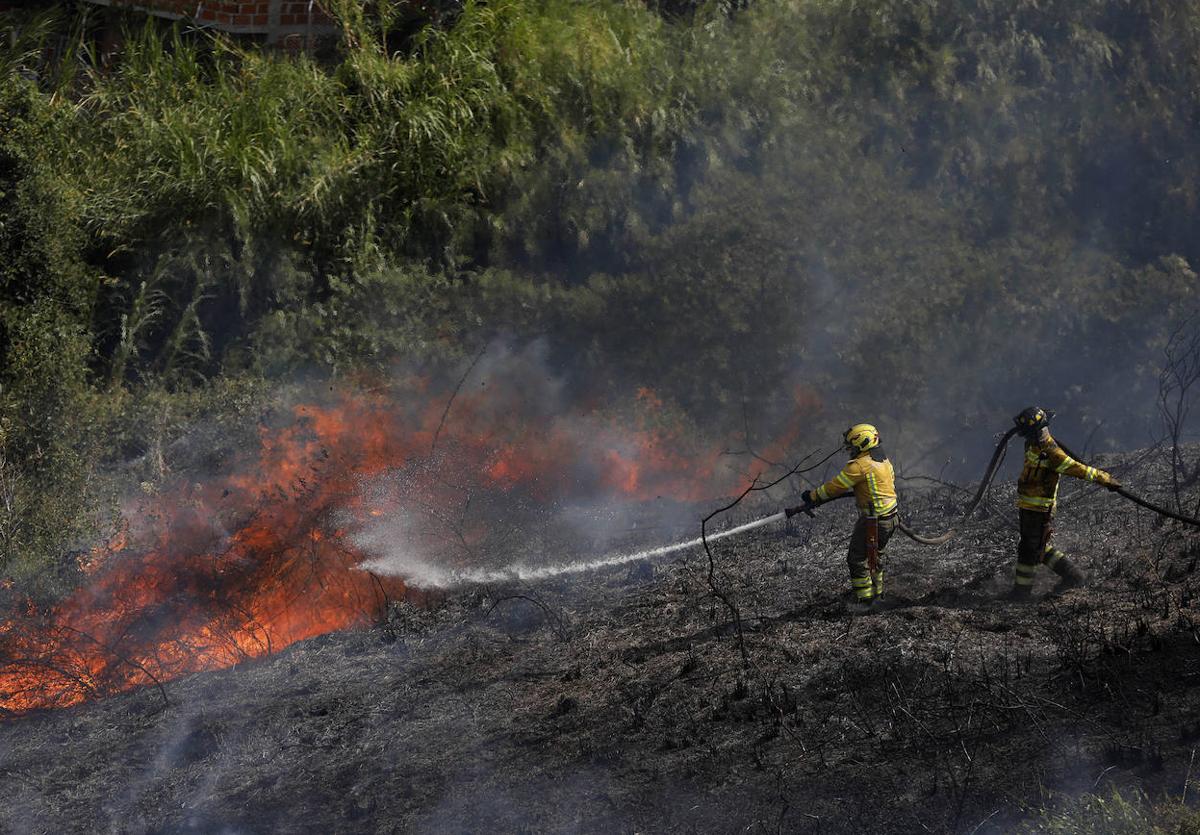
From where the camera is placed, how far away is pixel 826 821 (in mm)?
6148

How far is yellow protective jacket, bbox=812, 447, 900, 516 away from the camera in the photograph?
9.17 meters

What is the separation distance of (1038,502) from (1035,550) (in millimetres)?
372

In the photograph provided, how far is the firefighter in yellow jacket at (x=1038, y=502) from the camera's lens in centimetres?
888

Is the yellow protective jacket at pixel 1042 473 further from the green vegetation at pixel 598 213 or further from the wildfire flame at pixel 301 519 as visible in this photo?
the green vegetation at pixel 598 213

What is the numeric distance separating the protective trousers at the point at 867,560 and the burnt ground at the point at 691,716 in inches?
9.2

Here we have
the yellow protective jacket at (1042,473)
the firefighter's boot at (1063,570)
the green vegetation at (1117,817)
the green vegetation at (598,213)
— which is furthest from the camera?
the green vegetation at (598,213)

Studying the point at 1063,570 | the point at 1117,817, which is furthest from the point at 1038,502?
the point at 1117,817

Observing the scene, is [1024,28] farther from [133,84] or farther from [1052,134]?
[133,84]

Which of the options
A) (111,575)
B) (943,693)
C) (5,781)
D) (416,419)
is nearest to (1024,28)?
(416,419)

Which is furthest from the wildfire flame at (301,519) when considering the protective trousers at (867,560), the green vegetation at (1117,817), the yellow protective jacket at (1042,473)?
the green vegetation at (1117,817)

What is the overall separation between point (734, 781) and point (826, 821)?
691mm

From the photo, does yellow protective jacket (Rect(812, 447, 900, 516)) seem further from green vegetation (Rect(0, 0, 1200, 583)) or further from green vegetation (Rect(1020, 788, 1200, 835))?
green vegetation (Rect(0, 0, 1200, 583))

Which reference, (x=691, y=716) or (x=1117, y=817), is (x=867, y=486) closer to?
(x=691, y=716)

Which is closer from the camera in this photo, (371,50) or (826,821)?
(826,821)
